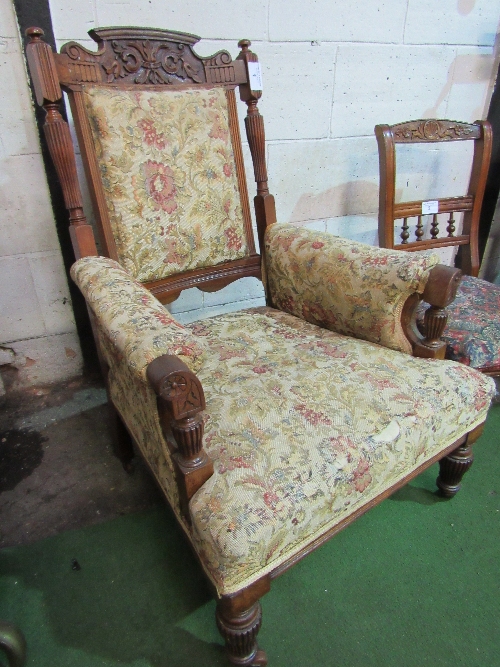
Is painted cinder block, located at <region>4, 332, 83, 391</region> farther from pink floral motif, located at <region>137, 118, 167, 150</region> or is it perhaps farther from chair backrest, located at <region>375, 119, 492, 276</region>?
chair backrest, located at <region>375, 119, 492, 276</region>

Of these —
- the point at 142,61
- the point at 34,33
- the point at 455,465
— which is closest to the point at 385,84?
the point at 142,61

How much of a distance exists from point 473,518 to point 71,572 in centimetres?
99

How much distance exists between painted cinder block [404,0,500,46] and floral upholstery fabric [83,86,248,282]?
91 centimetres

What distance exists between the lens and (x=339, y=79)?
1478 millimetres

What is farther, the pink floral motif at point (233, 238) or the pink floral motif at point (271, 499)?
the pink floral motif at point (233, 238)

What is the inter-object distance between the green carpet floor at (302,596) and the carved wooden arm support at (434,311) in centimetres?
47

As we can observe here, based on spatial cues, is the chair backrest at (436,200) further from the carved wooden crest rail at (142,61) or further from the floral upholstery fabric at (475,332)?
the carved wooden crest rail at (142,61)

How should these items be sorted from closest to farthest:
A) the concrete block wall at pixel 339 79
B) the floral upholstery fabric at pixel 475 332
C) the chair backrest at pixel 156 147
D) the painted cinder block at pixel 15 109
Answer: the chair backrest at pixel 156 147 → the floral upholstery fabric at pixel 475 332 → the painted cinder block at pixel 15 109 → the concrete block wall at pixel 339 79

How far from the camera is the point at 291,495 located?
2.09ft

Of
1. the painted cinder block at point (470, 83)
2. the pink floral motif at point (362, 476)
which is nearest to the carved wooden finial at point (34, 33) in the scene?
the pink floral motif at point (362, 476)

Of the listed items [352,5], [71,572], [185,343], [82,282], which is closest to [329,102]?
[352,5]

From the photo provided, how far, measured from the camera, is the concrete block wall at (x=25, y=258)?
1.19 meters

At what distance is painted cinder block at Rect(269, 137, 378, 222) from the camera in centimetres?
154

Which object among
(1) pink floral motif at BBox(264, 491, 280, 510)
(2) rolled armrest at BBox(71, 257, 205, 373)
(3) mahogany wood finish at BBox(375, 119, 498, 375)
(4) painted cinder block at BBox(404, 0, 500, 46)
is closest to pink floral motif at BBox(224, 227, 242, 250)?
(2) rolled armrest at BBox(71, 257, 205, 373)
